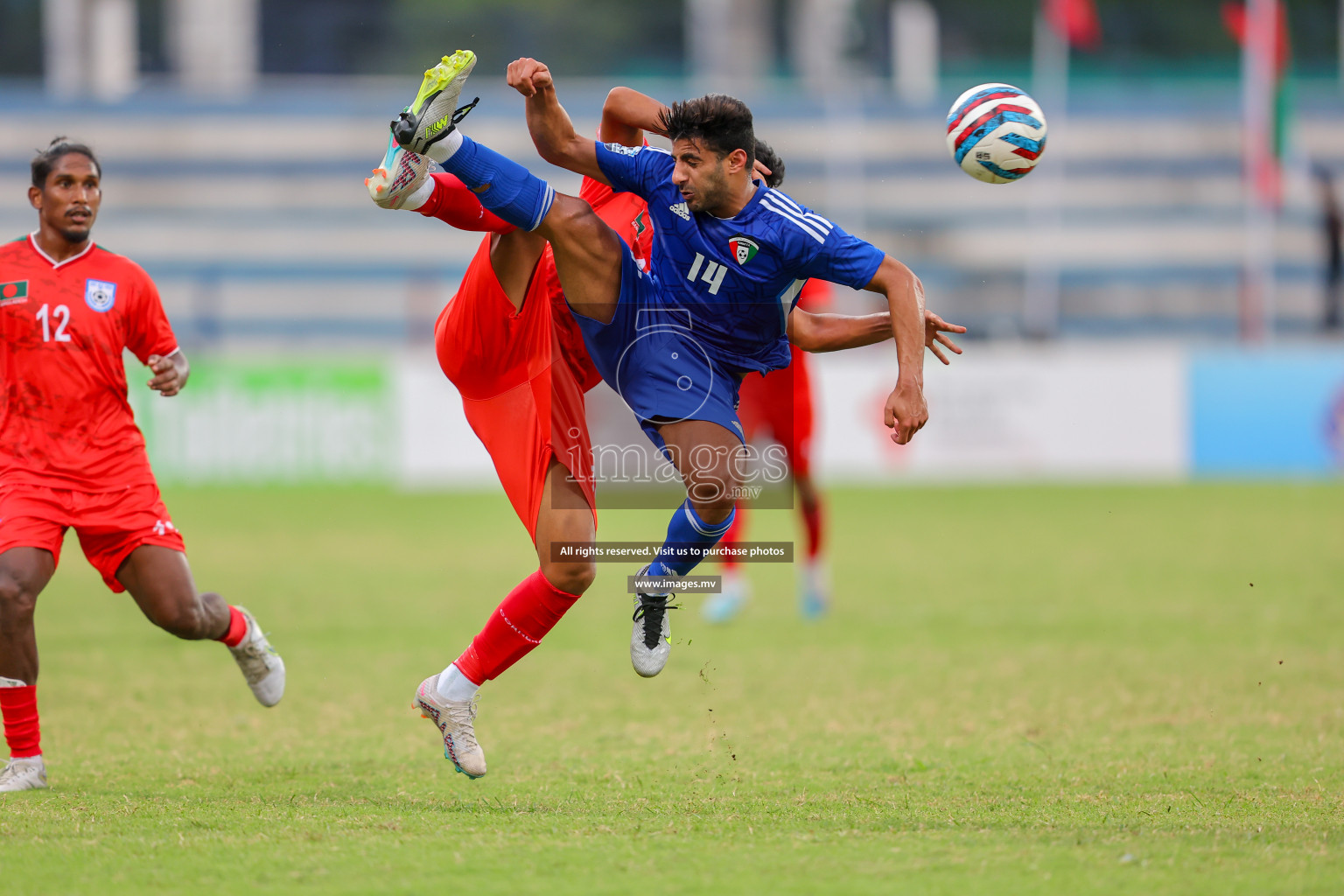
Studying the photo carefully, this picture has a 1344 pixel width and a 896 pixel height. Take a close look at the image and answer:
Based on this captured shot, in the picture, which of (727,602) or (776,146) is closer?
(727,602)

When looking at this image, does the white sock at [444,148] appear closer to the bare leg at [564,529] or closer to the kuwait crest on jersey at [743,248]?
the kuwait crest on jersey at [743,248]

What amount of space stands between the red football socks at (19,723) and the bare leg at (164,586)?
Result: 57cm

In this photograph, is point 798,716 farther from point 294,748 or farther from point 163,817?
point 163,817

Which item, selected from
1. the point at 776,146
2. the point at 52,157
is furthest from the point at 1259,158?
the point at 52,157

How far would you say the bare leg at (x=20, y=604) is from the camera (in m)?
5.70

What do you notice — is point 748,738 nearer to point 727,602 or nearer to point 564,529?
point 564,529

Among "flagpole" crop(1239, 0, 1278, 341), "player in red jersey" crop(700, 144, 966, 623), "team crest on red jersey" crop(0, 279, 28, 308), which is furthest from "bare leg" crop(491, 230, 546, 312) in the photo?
"flagpole" crop(1239, 0, 1278, 341)

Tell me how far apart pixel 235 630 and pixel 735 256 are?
9.46ft

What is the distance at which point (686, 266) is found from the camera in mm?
5824

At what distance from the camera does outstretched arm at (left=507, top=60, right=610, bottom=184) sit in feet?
18.4

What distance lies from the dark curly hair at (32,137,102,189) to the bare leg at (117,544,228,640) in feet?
5.13

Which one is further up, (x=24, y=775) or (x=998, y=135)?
(x=998, y=135)

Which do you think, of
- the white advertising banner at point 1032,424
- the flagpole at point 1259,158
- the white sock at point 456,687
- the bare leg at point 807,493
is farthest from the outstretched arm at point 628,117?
the flagpole at point 1259,158

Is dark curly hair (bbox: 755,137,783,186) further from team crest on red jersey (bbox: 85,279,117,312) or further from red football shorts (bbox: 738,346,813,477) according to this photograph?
red football shorts (bbox: 738,346,813,477)
